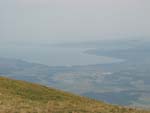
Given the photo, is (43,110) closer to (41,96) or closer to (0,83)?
(41,96)

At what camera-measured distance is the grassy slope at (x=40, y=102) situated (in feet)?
112

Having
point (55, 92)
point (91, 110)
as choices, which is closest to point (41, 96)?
point (55, 92)

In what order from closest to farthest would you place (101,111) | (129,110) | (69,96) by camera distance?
(101,111)
(129,110)
(69,96)

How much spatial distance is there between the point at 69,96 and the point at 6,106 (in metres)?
17.3

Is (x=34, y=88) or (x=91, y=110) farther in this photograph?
(x=34, y=88)

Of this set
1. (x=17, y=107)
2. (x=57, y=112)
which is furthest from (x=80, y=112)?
(x=17, y=107)

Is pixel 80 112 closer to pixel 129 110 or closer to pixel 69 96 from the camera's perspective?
pixel 129 110

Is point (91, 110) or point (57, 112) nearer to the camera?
point (57, 112)

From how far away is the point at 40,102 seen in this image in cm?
4109

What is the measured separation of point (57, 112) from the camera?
107ft

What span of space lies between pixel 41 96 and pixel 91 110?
40.7 ft

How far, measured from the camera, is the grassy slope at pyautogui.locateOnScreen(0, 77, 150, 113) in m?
34.1

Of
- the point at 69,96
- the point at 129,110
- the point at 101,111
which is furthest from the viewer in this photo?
the point at 69,96

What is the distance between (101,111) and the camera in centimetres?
3556
